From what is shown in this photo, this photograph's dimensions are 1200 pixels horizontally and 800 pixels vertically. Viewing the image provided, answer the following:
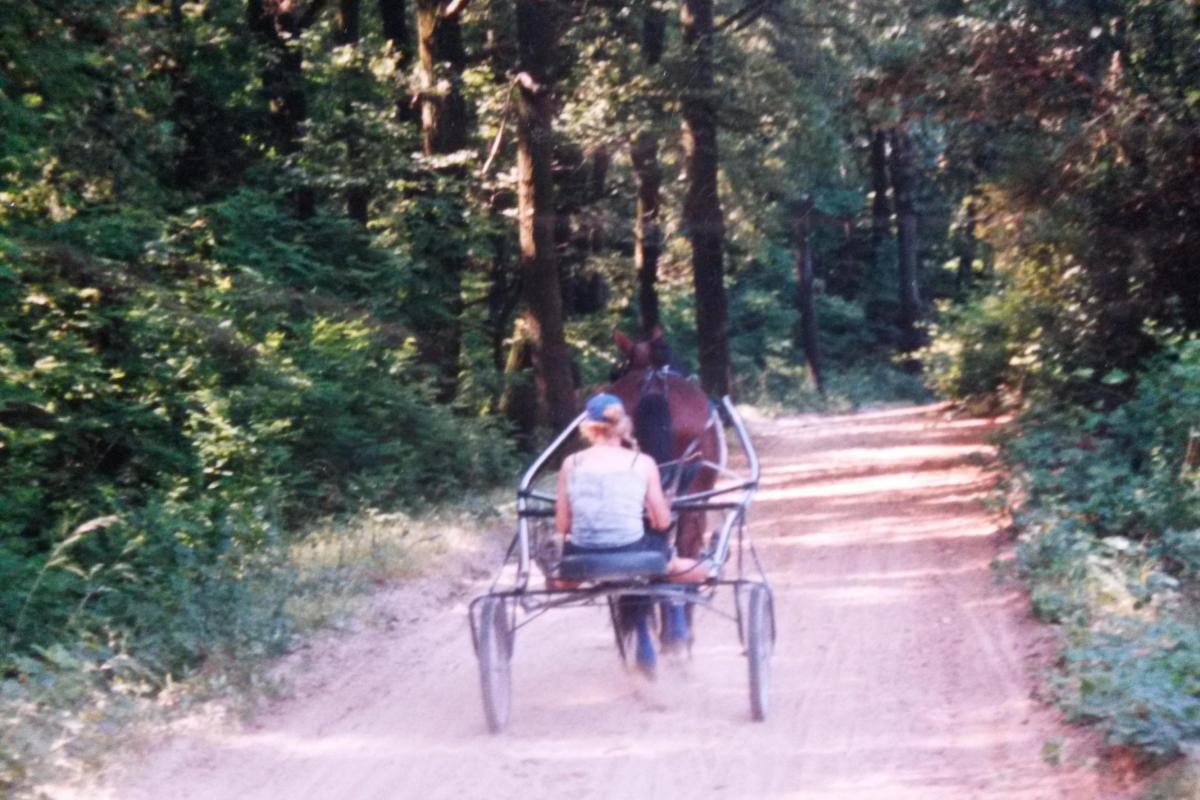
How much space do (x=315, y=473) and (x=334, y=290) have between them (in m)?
3.23

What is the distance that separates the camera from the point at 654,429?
32.4ft

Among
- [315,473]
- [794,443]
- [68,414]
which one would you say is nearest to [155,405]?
[68,414]

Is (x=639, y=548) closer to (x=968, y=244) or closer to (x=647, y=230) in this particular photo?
(x=647, y=230)

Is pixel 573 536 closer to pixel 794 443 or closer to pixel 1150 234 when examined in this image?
pixel 1150 234

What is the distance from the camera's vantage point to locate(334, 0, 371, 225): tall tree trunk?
21516mm

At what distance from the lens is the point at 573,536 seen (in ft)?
28.3

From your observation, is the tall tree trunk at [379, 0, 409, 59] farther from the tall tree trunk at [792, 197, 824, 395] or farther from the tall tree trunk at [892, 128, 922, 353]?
the tall tree trunk at [792, 197, 824, 395]

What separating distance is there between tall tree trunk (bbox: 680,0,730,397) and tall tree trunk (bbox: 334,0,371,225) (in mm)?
5108

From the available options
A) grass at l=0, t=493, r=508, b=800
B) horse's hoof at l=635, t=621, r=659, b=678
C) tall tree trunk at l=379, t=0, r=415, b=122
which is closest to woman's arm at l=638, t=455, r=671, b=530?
horse's hoof at l=635, t=621, r=659, b=678

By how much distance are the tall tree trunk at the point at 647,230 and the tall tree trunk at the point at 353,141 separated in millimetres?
4947

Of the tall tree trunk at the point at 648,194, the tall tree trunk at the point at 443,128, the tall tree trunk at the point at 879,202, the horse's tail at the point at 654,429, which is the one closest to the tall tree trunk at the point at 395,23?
the tall tree trunk at the point at 443,128

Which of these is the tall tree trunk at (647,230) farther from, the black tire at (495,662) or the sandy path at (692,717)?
the black tire at (495,662)

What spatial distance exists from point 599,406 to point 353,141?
46.6 feet

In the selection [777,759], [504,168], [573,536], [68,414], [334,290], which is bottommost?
[777,759]
